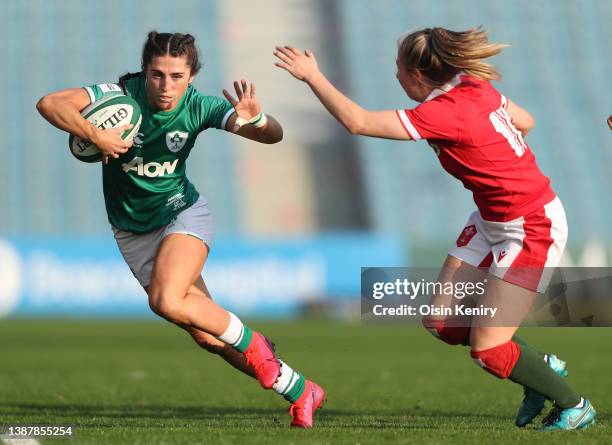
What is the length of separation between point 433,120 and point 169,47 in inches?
60.3

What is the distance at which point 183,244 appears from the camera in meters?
5.99

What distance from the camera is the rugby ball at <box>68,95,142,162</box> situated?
19.2ft

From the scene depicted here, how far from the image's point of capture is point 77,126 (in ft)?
18.6

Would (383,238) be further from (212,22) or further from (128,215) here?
(128,215)

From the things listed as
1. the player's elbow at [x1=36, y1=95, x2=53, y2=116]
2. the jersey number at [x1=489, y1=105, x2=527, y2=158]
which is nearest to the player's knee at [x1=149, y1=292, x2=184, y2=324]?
the player's elbow at [x1=36, y1=95, x2=53, y2=116]

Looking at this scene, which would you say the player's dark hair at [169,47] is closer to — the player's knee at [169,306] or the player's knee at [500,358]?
the player's knee at [169,306]

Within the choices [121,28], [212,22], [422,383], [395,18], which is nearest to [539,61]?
[395,18]

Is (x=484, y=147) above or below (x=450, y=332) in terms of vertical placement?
above

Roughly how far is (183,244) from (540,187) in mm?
1952

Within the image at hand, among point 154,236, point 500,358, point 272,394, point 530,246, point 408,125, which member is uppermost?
point 408,125

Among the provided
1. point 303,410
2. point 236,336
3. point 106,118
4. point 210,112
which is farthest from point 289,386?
point 106,118

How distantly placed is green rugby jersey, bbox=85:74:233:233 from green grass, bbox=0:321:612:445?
1212 millimetres

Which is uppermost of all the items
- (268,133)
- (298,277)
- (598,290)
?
(268,133)

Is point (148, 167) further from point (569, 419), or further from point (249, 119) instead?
point (569, 419)
